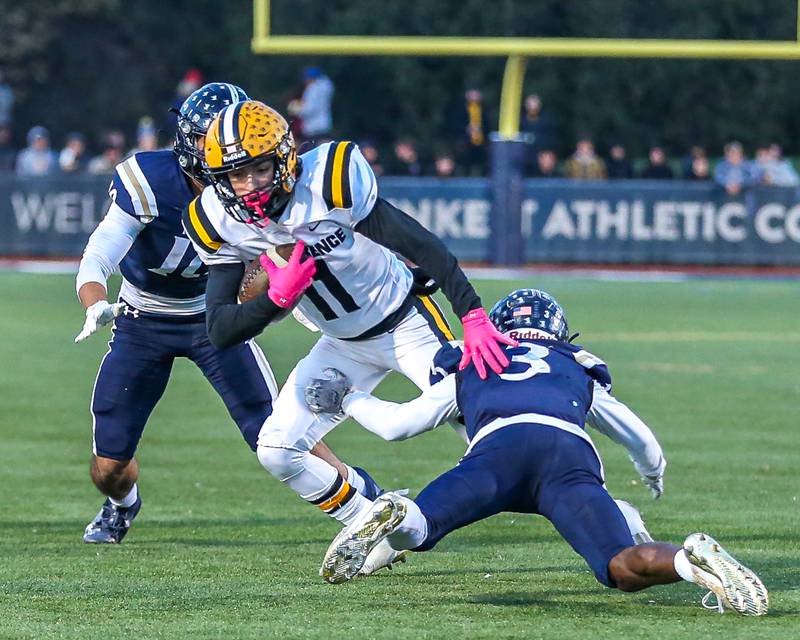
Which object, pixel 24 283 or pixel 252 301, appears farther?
pixel 24 283

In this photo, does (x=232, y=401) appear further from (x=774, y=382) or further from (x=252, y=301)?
(x=774, y=382)

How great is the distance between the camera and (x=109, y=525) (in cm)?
706

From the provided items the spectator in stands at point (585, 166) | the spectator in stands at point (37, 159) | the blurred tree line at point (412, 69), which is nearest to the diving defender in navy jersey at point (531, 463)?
the blurred tree line at point (412, 69)

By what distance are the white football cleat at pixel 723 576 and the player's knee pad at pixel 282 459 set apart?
1713mm

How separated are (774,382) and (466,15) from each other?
1217cm

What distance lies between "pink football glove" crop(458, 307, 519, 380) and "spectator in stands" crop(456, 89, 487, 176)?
17.8 meters

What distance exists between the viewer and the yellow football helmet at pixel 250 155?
5.73 m

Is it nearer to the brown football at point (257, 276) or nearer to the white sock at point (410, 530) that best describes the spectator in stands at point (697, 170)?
the brown football at point (257, 276)

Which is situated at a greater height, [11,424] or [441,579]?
[441,579]

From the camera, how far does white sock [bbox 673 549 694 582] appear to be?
502 cm

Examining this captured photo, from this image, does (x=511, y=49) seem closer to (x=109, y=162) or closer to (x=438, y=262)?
(x=109, y=162)

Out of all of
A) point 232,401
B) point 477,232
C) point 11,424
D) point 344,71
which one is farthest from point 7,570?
point 344,71

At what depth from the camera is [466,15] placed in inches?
917

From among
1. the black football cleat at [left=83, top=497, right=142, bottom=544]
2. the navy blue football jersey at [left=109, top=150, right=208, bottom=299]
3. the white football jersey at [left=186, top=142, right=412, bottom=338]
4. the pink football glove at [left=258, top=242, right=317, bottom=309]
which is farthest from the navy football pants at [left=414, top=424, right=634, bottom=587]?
the black football cleat at [left=83, top=497, right=142, bottom=544]
